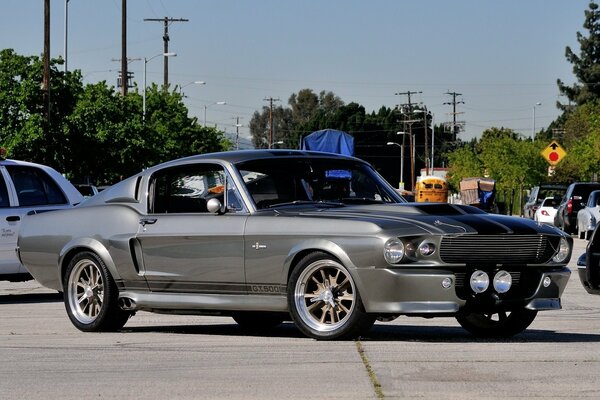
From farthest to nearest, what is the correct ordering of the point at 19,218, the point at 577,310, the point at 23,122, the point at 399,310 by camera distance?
the point at 23,122, the point at 19,218, the point at 577,310, the point at 399,310

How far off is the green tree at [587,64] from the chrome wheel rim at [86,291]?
115 meters


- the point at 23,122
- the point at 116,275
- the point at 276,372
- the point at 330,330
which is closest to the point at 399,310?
the point at 330,330

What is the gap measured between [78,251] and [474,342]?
3.61m

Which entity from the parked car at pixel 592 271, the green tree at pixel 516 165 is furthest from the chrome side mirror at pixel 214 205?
the green tree at pixel 516 165

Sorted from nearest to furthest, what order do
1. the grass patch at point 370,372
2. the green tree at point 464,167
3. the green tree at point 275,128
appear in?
the grass patch at point 370,372
the green tree at point 464,167
the green tree at point 275,128

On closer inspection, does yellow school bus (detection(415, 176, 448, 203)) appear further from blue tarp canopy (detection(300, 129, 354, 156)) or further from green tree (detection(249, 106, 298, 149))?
green tree (detection(249, 106, 298, 149))

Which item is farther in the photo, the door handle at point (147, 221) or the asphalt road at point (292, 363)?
the door handle at point (147, 221)

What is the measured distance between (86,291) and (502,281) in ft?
12.2

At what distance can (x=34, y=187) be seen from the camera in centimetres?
1781

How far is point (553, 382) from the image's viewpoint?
8.13 m

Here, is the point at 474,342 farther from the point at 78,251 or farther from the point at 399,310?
the point at 78,251

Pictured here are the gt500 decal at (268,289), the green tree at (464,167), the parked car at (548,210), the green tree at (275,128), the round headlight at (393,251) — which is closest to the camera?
the round headlight at (393,251)

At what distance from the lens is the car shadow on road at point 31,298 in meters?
17.1

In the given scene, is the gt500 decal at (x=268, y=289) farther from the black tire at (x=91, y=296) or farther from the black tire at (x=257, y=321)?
the black tire at (x=91, y=296)
